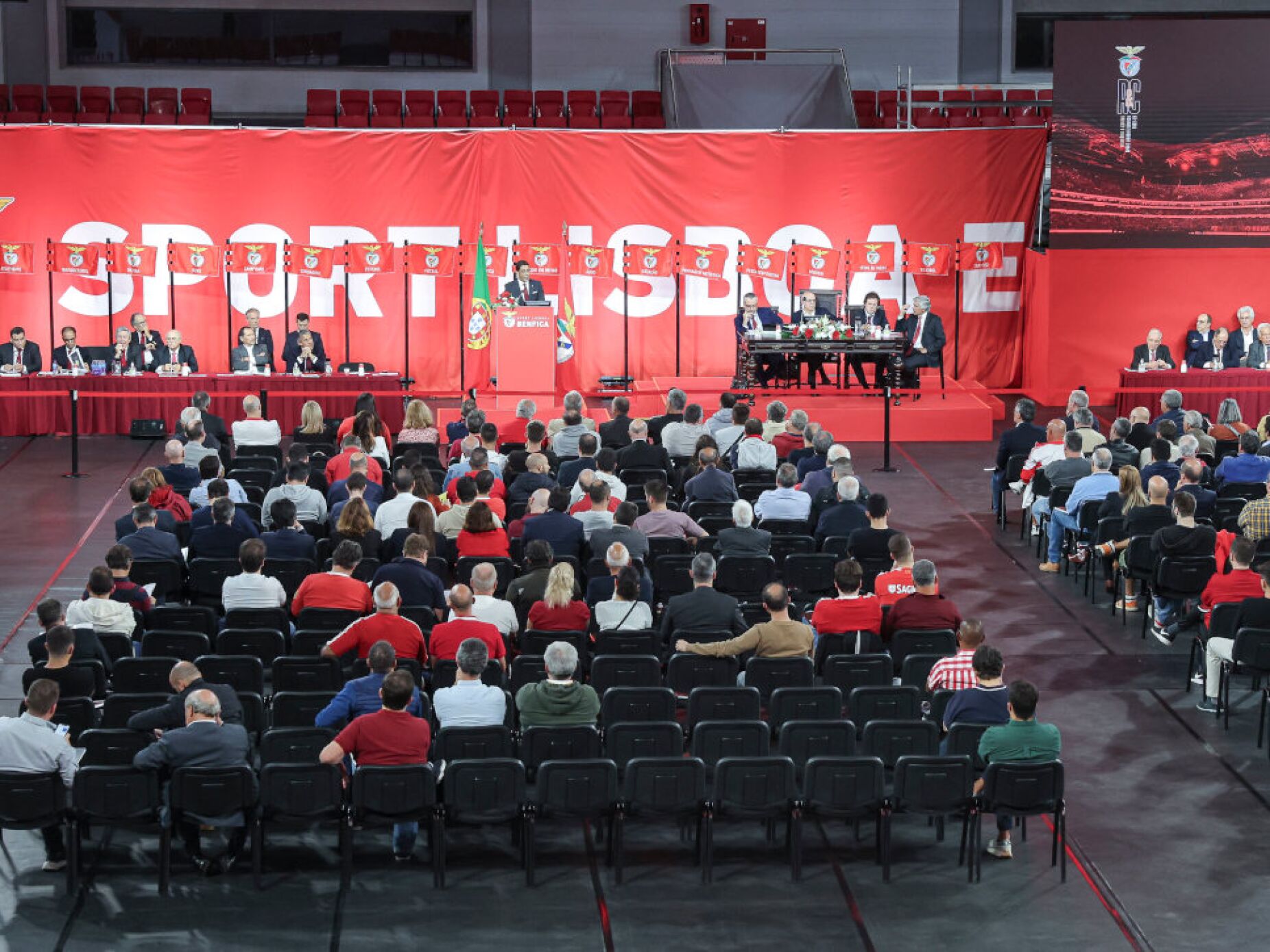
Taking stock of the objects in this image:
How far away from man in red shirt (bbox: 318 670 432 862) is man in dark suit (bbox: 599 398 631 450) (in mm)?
8046

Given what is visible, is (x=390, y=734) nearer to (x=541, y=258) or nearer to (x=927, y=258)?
(x=541, y=258)

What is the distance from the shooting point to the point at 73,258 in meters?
23.7

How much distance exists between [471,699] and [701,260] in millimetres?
15015

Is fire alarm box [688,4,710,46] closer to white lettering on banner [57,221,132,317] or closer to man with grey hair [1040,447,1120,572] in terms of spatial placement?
white lettering on banner [57,221,132,317]

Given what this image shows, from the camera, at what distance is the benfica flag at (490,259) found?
24438 millimetres

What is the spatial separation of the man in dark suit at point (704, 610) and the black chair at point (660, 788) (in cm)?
208

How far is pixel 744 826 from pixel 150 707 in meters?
3.54

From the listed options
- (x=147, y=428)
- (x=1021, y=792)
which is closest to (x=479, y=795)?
(x=1021, y=792)

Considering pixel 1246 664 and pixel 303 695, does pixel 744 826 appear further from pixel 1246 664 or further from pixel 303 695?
pixel 1246 664

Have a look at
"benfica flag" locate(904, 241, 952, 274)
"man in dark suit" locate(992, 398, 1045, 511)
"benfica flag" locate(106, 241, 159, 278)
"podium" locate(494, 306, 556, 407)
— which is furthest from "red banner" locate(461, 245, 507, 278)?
"man in dark suit" locate(992, 398, 1045, 511)

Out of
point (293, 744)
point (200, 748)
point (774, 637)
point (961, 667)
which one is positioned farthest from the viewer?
point (774, 637)

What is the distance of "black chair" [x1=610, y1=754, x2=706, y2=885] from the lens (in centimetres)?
975

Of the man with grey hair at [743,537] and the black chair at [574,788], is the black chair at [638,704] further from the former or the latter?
the man with grey hair at [743,537]

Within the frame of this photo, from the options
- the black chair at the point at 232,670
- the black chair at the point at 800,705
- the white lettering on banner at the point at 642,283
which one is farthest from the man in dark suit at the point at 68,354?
the black chair at the point at 800,705
